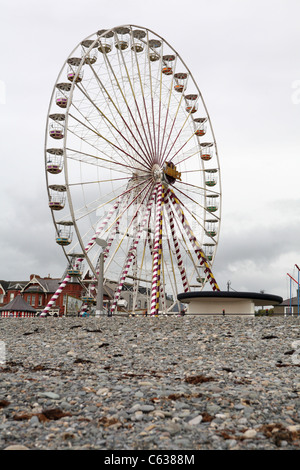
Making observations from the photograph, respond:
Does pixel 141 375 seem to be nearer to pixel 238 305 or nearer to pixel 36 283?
pixel 238 305

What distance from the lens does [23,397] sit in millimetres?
9570

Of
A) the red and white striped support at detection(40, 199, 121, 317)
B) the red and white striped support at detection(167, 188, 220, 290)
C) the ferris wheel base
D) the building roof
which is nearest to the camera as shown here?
the ferris wheel base

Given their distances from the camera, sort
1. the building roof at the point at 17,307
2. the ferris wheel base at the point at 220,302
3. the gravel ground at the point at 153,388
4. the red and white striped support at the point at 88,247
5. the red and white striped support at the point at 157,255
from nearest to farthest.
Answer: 1. the gravel ground at the point at 153,388
2. the ferris wheel base at the point at 220,302
3. the red and white striped support at the point at 157,255
4. the red and white striped support at the point at 88,247
5. the building roof at the point at 17,307

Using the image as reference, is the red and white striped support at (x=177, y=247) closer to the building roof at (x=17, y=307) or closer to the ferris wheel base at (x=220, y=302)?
the ferris wheel base at (x=220, y=302)

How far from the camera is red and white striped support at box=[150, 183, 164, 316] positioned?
26047 millimetres

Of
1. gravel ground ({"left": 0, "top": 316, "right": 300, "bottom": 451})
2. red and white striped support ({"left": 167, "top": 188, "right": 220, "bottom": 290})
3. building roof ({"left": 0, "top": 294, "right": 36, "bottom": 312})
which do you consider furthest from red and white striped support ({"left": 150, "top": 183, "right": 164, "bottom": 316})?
building roof ({"left": 0, "top": 294, "right": 36, "bottom": 312})

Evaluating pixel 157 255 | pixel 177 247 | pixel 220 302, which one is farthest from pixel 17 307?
pixel 220 302

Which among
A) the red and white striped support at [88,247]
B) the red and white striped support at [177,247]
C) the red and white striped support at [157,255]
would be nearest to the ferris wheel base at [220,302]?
the red and white striped support at [157,255]

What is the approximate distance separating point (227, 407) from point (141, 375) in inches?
116

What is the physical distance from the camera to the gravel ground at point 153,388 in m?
7.42

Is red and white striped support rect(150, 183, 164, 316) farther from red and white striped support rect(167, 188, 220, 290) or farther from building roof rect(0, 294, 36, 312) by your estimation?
building roof rect(0, 294, 36, 312)

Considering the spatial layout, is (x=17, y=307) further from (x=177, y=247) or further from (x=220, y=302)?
(x=220, y=302)

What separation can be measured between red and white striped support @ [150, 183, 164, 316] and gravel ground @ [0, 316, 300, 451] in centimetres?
816

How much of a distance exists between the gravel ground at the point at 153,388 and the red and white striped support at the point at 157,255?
8.16m
